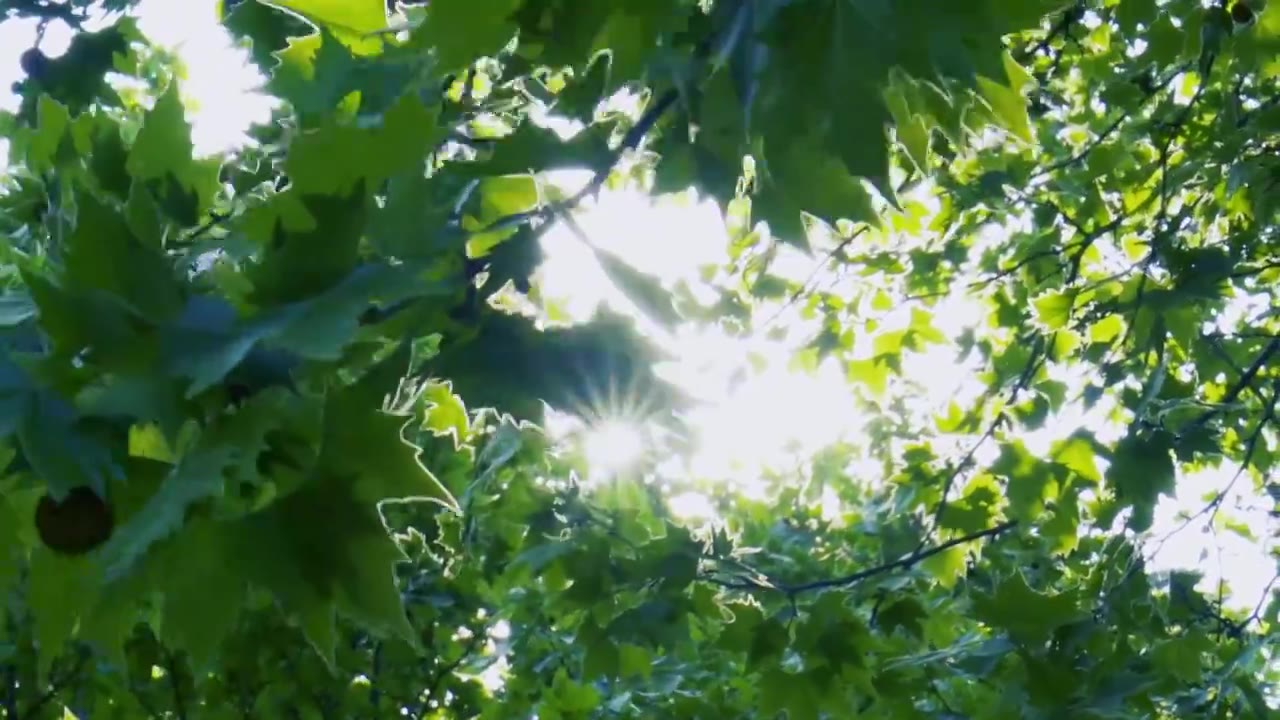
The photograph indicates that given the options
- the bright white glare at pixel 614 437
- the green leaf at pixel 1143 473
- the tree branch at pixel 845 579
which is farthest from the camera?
the green leaf at pixel 1143 473

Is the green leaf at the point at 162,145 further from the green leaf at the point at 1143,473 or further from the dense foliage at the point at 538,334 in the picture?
the green leaf at the point at 1143,473

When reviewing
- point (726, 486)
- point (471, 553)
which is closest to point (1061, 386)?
point (471, 553)

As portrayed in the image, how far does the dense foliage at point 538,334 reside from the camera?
0.88 meters

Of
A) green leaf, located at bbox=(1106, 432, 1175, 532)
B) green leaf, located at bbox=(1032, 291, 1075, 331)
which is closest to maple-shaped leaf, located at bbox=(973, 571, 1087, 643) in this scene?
green leaf, located at bbox=(1106, 432, 1175, 532)

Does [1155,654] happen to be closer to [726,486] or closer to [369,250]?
[369,250]

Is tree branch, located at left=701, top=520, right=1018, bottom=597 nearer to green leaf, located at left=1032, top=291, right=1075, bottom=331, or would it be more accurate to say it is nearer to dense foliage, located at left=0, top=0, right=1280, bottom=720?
dense foliage, located at left=0, top=0, right=1280, bottom=720

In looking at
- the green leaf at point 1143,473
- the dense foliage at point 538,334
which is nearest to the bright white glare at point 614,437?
the dense foliage at point 538,334

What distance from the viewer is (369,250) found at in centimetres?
99

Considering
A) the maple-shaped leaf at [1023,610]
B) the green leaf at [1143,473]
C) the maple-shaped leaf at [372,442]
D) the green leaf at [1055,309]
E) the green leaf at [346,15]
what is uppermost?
the green leaf at [1055,309]

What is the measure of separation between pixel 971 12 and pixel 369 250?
22.4 inches

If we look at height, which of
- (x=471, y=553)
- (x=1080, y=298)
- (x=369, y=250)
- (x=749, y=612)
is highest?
(x=1080, y=298)

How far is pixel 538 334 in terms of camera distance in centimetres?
115

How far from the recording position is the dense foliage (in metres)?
0.88

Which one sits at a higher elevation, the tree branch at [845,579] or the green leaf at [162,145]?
the tree branch at [845,579]
